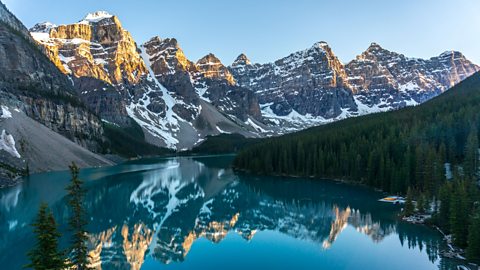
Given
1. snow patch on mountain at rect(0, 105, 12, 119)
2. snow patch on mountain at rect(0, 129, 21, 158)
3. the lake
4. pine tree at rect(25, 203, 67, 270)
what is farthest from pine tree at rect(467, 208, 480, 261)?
snow patch on mountain at rect(0, 105, 12, 119)

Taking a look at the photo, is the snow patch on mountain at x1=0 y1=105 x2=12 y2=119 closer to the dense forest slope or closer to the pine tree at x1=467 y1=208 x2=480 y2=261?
the dense forest slope

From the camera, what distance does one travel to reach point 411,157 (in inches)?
2913

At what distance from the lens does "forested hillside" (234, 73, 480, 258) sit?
43438 mm

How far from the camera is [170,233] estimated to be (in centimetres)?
4819

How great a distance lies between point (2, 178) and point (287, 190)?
62364 millimetres

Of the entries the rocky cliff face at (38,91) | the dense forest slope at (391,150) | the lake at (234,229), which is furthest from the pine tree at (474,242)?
the rocky cliff face at (38,91)

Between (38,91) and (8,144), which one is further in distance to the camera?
(38,91)

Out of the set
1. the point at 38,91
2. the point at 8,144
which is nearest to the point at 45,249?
the point at 8,144

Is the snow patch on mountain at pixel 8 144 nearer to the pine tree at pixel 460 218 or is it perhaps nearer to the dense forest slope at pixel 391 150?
the dense forest slope at pixel 391 150

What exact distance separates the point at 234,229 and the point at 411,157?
4113 centimetres

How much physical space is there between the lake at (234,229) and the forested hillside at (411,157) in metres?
3.95

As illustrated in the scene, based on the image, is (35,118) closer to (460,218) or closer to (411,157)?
(411,157)

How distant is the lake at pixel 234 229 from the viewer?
36531 millimetres

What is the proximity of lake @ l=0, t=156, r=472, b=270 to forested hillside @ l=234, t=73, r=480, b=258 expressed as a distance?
3.95m
